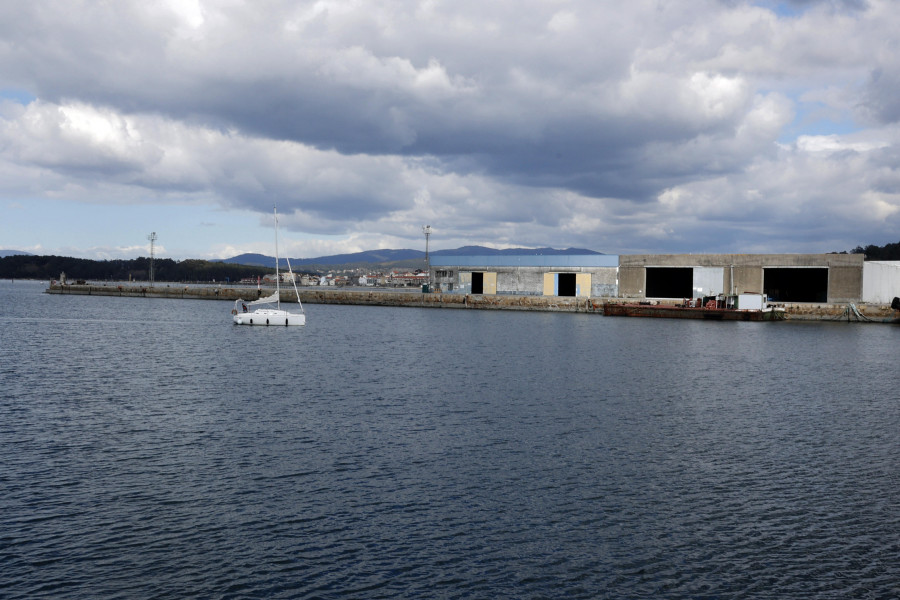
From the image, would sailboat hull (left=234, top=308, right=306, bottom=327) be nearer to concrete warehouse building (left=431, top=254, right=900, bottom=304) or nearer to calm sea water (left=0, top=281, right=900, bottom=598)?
calm sea water (left=0, top=281, right=900, bottom=598)

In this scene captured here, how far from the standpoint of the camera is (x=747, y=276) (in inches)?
3681

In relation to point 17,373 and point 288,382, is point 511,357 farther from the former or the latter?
point 17,373

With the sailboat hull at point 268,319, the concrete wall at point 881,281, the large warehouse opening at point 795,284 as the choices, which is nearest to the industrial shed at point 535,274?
the large warehouse opening at point 795,284

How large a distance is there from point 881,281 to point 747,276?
15.8 metres

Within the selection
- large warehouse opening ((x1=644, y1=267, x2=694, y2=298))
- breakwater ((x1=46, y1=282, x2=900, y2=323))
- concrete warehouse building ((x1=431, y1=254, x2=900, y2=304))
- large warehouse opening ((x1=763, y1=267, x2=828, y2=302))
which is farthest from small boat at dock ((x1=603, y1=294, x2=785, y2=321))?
large warehouse opening ((x1=644, y1=267, x2=694, y2=298))

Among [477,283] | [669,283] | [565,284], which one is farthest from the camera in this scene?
[477,283]

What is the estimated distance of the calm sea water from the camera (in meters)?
12.5

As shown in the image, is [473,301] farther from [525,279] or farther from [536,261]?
[536,261]

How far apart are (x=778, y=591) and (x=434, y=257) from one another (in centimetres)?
11383

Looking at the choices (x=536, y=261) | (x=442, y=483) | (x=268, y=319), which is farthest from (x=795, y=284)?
(x=442, y=483)

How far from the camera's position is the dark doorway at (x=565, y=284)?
10956 cm

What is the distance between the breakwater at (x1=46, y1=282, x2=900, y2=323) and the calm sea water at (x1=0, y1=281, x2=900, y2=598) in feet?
183

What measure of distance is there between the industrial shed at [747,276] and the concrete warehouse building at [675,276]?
0.11 metres

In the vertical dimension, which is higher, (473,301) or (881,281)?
(881,281)
